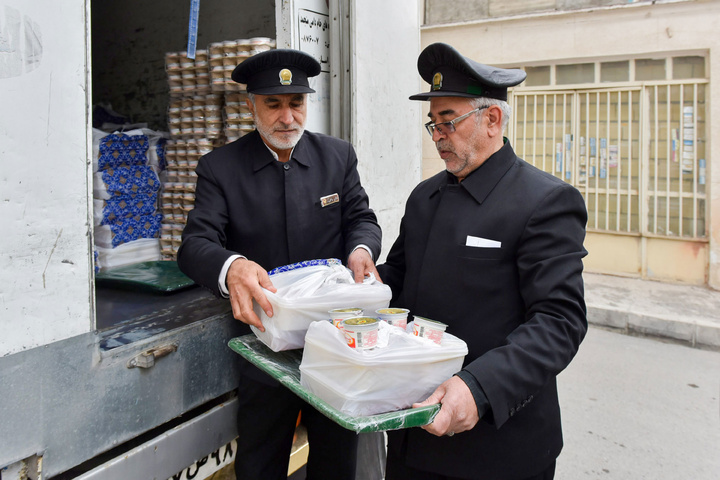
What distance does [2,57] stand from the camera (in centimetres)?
137

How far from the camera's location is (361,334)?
4.86 feet

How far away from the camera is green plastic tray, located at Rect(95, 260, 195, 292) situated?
9.36 feet

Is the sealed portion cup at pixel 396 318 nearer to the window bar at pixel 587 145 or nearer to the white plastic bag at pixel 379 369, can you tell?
the white plastic bag at pixel 379 369

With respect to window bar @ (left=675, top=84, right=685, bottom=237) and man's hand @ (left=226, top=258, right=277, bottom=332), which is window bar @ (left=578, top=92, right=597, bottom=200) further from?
man's hand @ (left=226, top=258, right=277, bottom=332)

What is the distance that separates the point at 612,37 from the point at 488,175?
7.15 metres

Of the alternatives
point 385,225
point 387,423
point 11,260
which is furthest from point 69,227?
point 385,225

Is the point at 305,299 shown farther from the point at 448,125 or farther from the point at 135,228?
the point at 135,228

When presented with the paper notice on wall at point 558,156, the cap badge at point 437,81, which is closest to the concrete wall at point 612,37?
the paper notice on wall at point 558,156

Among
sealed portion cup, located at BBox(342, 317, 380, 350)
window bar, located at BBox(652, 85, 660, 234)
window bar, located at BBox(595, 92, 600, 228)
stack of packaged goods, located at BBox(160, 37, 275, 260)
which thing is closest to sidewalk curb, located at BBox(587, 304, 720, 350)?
window bar, located at BBox(652, 85, 660, 234)

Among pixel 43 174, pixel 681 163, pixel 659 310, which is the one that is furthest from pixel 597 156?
pixel 43 174

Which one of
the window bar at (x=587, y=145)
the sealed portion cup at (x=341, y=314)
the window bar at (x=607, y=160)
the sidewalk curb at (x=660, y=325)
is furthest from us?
the window bar at (x=587, y=145)

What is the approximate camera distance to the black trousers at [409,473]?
1.84 m

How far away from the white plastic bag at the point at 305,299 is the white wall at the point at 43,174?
1.75 feet

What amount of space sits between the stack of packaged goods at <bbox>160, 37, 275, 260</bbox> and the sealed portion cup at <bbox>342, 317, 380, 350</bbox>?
232cm
